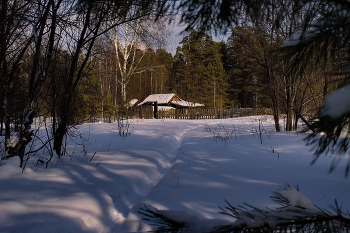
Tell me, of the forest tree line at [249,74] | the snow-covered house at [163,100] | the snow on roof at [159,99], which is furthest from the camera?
the snow-covered house at [163,100]

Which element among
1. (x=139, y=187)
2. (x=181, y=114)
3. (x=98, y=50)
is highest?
(x=98, y=50)

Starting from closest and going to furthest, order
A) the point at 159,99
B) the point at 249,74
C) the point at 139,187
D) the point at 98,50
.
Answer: the point at 139,187
the point at 98,50
the point at 249,74
the point at 159,99

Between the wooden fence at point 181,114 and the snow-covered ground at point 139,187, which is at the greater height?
the wooden fence at point 181,114

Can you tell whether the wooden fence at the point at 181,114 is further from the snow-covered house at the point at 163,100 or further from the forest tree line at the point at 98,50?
the forest tree line at the point at 98,50

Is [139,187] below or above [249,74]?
below

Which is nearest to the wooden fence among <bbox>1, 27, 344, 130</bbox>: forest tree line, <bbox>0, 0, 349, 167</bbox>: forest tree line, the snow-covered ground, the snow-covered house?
the snow-covered house

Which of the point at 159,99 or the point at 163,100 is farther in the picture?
the point at 163,100

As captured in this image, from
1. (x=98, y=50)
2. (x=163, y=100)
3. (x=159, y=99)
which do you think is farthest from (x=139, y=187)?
(x=163, y=100)

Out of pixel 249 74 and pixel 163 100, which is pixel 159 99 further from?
pixel 249 74

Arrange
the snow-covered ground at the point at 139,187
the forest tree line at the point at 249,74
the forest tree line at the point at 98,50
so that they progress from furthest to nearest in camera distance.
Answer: the snow-covered ground at the point at 139,187
the forest tree line at the point at 249,74
the forest tree line at the point at 98,50

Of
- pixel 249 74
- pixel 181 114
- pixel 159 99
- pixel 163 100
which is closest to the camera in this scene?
pixel 249 74

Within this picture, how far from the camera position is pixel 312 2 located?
1.34m

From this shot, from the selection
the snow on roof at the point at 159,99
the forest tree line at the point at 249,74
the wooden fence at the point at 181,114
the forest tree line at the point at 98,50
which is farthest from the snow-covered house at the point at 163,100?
the forest tree line at the point at 98,50

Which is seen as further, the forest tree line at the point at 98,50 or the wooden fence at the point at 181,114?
the wooden fence at the point at 181,114
